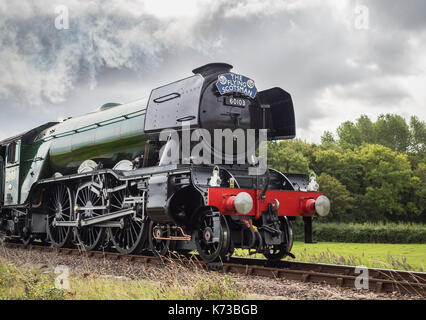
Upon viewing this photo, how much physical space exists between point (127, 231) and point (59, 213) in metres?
3.45

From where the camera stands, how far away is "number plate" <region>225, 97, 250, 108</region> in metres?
9.07

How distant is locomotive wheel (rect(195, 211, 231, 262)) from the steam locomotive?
0.02 metres

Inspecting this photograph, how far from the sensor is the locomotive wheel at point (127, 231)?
9.98m

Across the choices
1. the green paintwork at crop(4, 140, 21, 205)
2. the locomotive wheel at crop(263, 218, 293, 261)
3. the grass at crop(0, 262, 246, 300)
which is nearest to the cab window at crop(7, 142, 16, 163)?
the green paintwork at crop(4, 140, 21, 205)

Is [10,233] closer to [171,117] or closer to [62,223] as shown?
[62,223]

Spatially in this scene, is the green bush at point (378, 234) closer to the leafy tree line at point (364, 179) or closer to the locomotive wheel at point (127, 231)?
the leafy tree line at point (364, 179)

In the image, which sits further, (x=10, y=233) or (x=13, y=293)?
(x=10, y=233)

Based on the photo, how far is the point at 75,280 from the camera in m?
6.73

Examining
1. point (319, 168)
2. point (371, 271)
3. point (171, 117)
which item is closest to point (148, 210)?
point (171, 117)

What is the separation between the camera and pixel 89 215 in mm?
11609

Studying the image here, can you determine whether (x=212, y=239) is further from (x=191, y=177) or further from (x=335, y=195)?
(x=335, y=195)

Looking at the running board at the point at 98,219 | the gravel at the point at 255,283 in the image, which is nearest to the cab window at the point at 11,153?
the running board at the point at 98,219

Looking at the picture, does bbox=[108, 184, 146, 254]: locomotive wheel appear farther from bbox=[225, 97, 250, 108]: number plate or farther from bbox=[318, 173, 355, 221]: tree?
bbox=[318, 173, 355, 221]: tree
